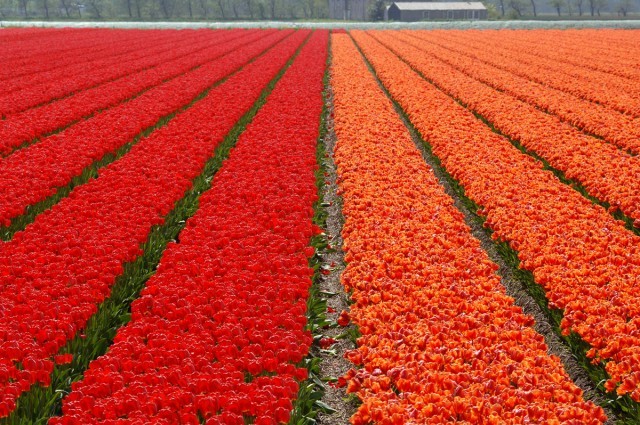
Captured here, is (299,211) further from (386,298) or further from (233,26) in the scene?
(233,26)

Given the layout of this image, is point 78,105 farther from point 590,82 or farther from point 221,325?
point 590,82

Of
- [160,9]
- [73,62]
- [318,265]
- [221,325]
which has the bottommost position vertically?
[318,265]

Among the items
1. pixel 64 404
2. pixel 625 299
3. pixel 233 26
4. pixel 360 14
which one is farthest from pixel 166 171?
pixel 360 14

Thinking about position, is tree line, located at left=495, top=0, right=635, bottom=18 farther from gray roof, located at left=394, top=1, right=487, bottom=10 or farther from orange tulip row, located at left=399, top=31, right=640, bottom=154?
orange tulip row, located at left=399, top=31, right=640, bottom=154

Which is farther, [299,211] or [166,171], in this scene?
[166,171]

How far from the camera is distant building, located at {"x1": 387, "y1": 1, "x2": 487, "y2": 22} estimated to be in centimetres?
10616

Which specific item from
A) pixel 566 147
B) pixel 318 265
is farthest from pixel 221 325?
pixel 566 147

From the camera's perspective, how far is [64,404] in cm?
489

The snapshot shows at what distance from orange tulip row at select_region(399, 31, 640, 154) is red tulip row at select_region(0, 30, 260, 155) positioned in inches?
453

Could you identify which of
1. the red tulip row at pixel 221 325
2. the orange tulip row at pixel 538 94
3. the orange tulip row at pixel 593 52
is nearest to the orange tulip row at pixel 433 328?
the red tulip row at pixel 221 325

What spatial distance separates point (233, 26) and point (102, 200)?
207 ft

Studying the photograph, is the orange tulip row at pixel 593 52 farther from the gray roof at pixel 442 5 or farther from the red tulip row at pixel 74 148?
the gray roof at pixel 442 5

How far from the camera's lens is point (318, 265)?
8039mm

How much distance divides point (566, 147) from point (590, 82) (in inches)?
417
